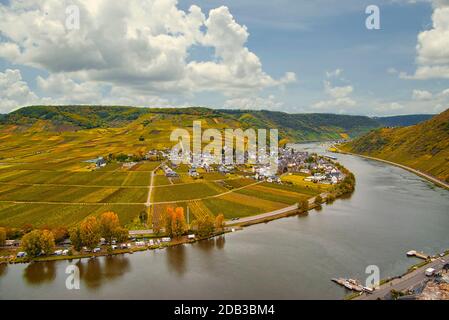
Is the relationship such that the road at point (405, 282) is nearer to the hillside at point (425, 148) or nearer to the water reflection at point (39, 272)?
the water reflection at point (39, 272)

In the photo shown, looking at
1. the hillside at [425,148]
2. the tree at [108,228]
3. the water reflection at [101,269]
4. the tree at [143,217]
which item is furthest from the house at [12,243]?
the hillside at [425,148]

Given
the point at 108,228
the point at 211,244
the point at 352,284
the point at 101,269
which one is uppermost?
the point at 108,228

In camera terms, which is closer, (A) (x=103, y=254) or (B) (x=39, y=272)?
(B) (x=39, y=272)

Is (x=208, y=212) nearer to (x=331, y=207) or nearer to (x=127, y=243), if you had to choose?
(x=127, y=243)

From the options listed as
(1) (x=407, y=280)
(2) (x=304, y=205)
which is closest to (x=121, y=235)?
(2) (x=304, y=205)

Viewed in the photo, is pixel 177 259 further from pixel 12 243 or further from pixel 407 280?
pixel 407 280
